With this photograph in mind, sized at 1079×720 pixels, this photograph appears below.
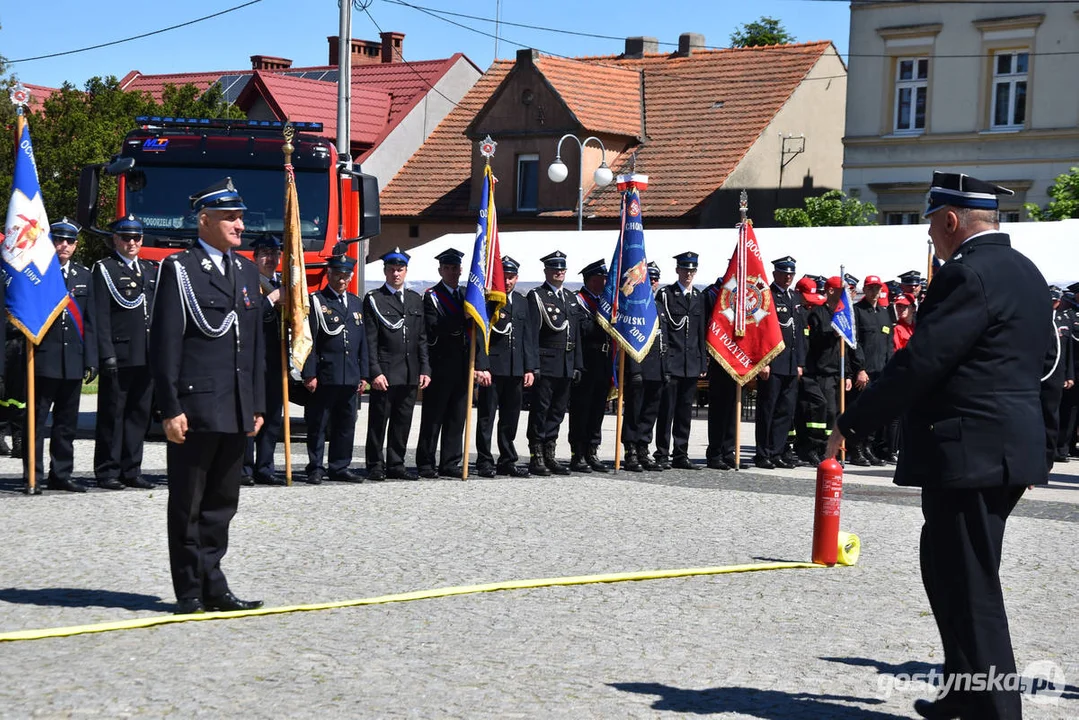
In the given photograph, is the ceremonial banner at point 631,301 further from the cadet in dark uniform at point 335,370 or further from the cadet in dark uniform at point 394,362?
the cadet in dark uniform at point 335,370

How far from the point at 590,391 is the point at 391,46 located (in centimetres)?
4469

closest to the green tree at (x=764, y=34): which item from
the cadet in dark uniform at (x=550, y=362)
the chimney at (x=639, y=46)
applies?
the chimney at (x=639, y=46)

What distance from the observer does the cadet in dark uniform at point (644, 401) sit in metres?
15.4

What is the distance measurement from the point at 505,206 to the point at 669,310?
27.2 metres

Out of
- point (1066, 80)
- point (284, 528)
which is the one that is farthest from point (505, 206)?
point (284, 528)

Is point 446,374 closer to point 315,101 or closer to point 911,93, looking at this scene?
point 911,93

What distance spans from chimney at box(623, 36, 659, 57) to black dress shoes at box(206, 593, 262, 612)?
137 ft

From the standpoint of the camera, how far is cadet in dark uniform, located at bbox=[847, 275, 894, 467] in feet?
57.5

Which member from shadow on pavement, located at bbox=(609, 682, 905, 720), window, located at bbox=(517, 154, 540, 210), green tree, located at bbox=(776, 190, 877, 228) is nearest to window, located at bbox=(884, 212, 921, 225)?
green tree, located at bbox=(776, 190, 877, 228)

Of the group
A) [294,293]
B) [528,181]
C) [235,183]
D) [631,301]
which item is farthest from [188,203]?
[528,181]

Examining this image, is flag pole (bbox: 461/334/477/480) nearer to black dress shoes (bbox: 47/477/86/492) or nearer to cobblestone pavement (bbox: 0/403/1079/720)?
cobblestone pavement (bbox: 0/403/1079/720)

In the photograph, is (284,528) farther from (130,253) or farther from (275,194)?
(275,194)

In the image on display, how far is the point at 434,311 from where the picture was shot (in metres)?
14.3

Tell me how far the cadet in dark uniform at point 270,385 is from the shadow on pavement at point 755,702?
7.28m
